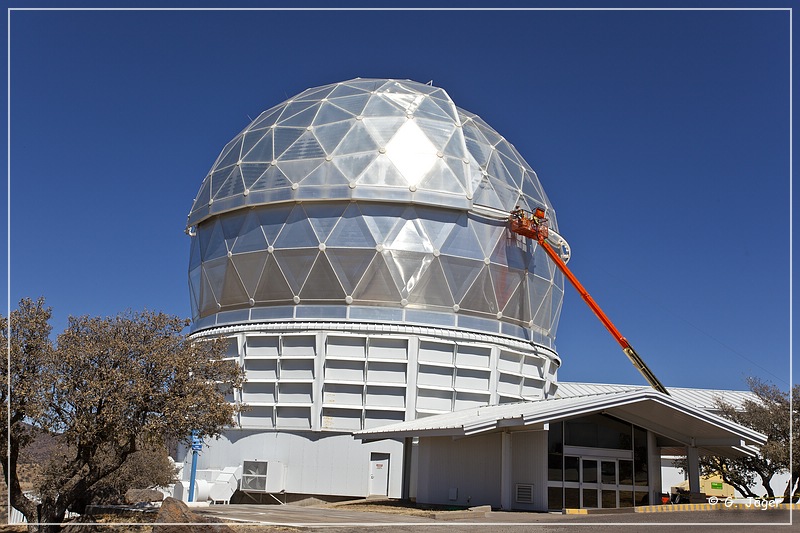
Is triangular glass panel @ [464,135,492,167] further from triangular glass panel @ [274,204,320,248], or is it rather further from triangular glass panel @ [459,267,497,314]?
triangular glass panel @ [274,204,320,248]

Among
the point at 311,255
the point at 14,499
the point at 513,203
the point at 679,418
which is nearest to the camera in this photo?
the point at 14,499

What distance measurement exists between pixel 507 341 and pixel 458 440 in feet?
31.7

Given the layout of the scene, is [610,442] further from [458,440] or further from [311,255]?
[311,255]

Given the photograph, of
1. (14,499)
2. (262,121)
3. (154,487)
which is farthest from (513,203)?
(14,499)

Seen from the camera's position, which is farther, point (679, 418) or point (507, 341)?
point (507, 341)

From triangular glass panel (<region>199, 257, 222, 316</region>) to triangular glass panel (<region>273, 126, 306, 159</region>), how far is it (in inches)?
224

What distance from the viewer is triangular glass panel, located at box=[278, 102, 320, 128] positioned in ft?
123

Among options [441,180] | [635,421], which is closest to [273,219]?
[441,180]

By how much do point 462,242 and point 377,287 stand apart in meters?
4.16

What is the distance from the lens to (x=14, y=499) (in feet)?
64.1

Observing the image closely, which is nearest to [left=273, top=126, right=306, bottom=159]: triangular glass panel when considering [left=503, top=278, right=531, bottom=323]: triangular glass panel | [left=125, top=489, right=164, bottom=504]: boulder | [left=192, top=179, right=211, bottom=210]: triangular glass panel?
[left=192, top=179, right=211, bottom=210]: triangular glass panel

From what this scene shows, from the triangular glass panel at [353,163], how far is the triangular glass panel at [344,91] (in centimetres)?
Answer: 463

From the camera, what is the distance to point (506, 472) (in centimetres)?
2528

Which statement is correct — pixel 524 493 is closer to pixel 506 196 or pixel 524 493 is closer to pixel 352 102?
pixel 506 196
